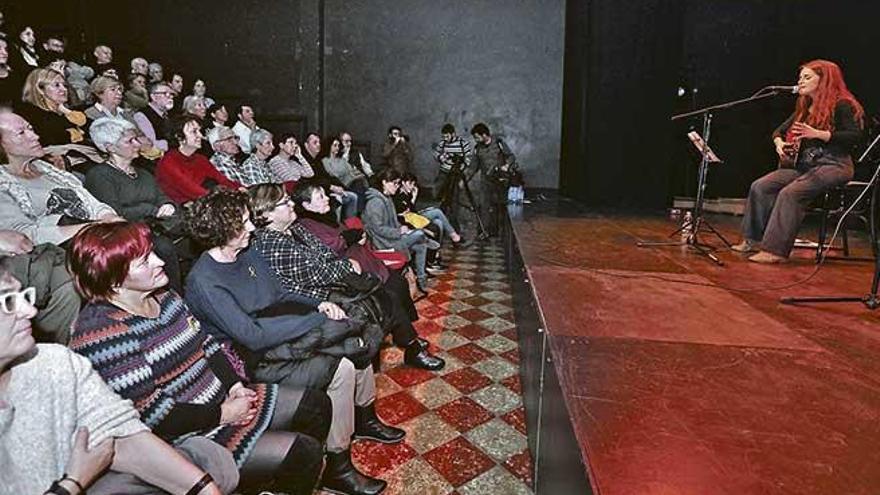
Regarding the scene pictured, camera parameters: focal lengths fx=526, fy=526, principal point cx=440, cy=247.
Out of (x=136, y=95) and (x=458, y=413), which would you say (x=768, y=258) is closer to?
(x=458, y=413)

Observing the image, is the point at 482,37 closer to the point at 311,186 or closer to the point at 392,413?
the point at 311,186

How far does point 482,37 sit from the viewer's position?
8.22 metres

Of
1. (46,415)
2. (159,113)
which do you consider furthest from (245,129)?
(46,415)

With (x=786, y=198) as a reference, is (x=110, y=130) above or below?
above

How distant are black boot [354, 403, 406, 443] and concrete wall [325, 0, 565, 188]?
268 inches

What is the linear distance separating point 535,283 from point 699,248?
172 cm

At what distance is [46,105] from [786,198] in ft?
15.4

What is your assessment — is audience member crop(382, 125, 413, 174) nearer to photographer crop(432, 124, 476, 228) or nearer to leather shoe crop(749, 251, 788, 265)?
photographer crop(432, 124, 476, 228)

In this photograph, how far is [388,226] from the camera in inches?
154

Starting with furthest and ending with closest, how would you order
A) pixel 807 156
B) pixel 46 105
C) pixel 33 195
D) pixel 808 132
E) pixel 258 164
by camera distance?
pixel 258 164 < pixel 807 156 < pixel 46 105 < pixel 808 132 < pixel 33 195

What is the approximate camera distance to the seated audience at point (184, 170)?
3.49 metres

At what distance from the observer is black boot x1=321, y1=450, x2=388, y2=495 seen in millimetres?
1755

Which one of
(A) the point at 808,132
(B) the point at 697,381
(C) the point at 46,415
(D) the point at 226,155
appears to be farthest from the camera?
(D) the point at 226,155

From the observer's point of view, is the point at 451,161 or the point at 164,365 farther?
the point at 451,161
